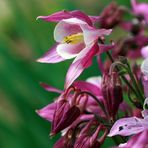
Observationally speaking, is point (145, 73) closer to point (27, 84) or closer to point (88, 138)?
point (88, 138)

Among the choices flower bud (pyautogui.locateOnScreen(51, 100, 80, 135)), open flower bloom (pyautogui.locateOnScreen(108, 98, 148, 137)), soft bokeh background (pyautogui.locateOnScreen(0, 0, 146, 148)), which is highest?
flower bud (pyautogui.locateOnScreen(51, 100, 80, 135))

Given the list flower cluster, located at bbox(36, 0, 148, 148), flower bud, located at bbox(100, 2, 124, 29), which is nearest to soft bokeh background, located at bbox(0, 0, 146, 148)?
flower bud, located at bbox(100, 2, 124, 29)

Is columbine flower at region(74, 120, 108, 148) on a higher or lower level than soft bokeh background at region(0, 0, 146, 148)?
higher

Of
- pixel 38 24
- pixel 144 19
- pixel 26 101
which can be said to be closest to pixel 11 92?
pixel 26 101

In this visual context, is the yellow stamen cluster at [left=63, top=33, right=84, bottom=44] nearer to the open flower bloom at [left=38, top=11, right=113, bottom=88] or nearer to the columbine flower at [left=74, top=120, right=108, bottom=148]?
the open flower bloom at [left=38, top=11, right=113, bottom=88]

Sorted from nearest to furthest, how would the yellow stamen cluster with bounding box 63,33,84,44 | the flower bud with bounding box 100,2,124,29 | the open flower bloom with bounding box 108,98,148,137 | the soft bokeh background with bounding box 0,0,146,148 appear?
1. the open flower bloom with bounding box 108,98,148,137
2. the yellow stamen cluster with bounding box 63,33,84,44
3. the flower bud with bounding box 100,2,124,29
4. the soft bokeh background with bounding box 0,0,146,148

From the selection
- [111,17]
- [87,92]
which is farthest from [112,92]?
[111,17]

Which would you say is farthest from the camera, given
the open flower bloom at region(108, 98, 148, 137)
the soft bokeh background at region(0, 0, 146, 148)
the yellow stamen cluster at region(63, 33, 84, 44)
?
the soft bokeh background at region(0, 0, 146, 148)
